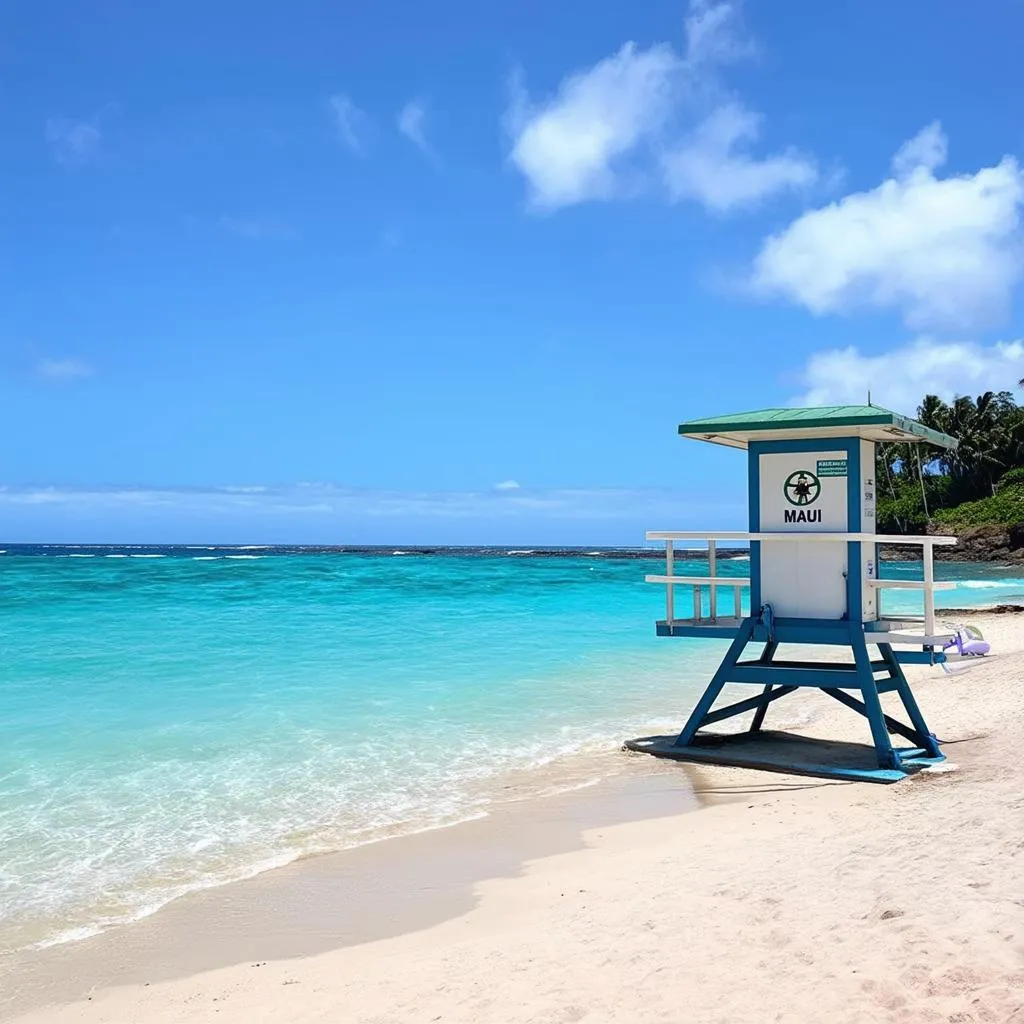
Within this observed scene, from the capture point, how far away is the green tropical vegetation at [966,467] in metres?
74.4

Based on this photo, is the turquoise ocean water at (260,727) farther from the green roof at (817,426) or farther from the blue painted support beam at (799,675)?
the green roof at (817,426)

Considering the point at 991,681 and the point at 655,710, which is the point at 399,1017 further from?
the point at 991,681

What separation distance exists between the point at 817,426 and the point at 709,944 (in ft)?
17.9

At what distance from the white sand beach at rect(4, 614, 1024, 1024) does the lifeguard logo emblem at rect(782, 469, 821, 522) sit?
292 cm

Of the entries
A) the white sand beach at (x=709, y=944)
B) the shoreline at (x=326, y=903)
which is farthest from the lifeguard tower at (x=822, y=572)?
the white sand beach at (x=709, y=944)

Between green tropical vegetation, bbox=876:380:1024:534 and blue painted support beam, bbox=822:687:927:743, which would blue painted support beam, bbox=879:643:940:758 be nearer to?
blue painted support beam, bbox=822:687:927:743

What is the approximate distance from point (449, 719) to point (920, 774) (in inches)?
225

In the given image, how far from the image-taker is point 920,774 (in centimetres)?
862

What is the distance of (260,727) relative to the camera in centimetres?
1177

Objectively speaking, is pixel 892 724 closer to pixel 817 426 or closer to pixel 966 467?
pixel 817 426

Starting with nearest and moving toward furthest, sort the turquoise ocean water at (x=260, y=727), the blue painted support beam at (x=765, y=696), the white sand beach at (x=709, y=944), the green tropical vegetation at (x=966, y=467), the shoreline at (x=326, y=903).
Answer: the white sand beach at (x=709, y=944) → the shoreline at (x=326, y=903) → the turquoise ocean water at (x=260, y=727) → the blue painted support beam at (x=765, y=696) → the green tropical vegetation at (x=966, y=467)

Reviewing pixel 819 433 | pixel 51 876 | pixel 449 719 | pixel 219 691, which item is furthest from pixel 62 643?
pixel 819 433

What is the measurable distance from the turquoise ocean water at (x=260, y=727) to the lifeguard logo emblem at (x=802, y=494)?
341 centimetres

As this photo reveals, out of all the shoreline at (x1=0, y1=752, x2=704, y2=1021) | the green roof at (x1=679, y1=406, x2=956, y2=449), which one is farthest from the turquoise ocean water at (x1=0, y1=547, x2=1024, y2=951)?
the green roof at (x1=679, y1=406, x2=956, y2=449)
